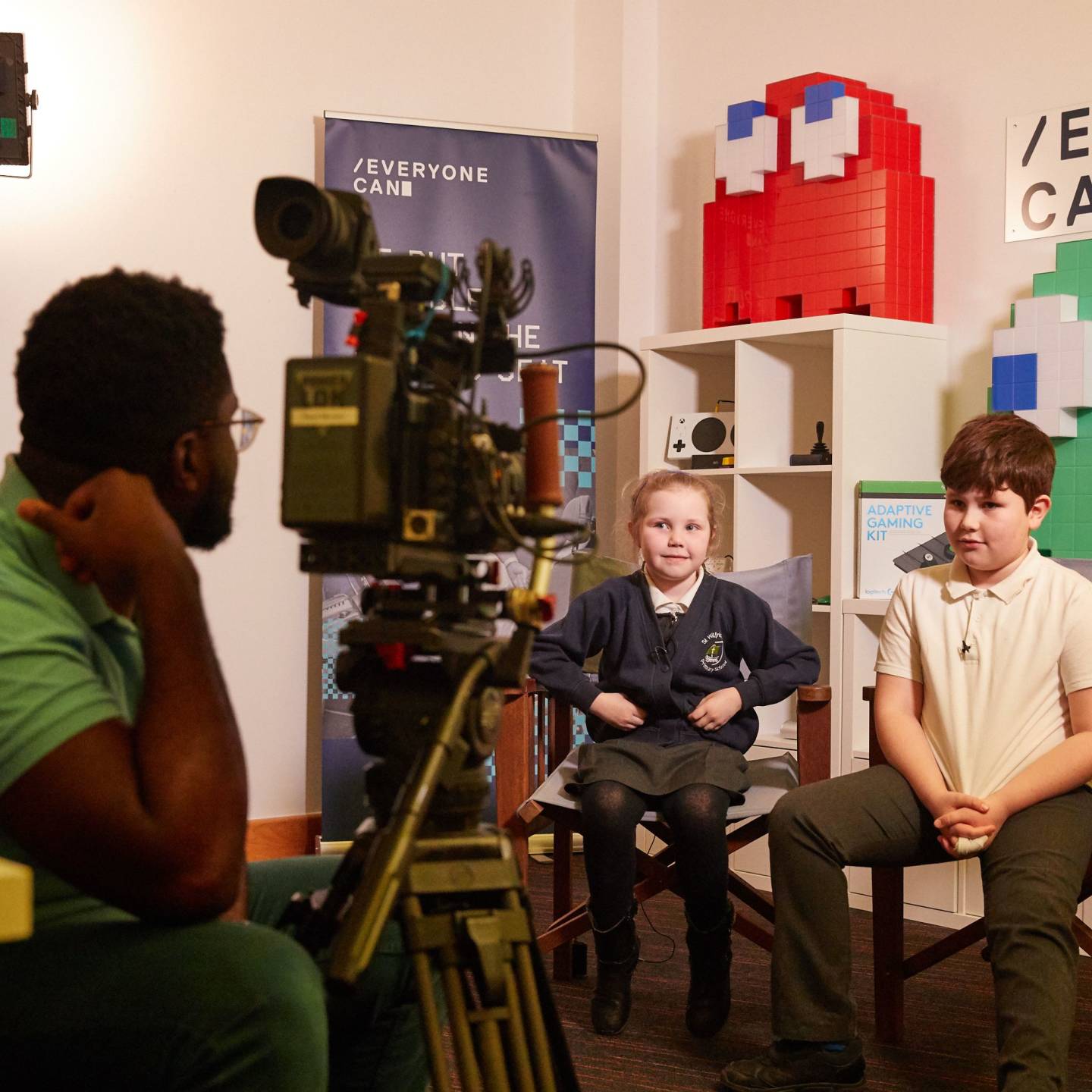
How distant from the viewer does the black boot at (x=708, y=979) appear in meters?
2.55

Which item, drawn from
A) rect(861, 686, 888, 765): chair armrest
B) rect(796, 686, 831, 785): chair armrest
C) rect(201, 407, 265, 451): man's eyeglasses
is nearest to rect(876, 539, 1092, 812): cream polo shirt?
rect(861, 686, 888, 765): chair armrest

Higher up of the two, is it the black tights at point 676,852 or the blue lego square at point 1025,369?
the blue lego square at point 1025,369

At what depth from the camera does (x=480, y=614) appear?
1329mm

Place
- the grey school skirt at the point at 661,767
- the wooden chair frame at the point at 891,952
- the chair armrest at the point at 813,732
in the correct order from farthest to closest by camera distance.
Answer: the chair armrest at the point at 813,732, the grey school skirt at the point at 661,767, the wooden chair frame at the point at 891,952

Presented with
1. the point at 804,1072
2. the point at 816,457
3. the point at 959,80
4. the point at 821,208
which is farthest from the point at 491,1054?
the point at 959,80

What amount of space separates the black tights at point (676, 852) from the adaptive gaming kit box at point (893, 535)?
1132 mm

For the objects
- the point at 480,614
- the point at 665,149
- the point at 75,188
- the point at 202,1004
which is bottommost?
the point at 202,1004

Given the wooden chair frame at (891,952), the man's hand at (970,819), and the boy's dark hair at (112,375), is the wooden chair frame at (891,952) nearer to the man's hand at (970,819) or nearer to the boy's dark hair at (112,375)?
the man's hand at (970,819)

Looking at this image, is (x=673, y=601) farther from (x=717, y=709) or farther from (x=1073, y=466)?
(x=1073, y=466)

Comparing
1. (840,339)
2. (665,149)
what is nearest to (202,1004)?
(840,339)

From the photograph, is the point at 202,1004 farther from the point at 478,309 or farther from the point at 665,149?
the point at 665,149

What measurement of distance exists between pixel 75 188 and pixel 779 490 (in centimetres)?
217

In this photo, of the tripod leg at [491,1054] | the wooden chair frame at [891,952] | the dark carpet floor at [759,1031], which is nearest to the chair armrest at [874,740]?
the wooden chair frame at [891,952]

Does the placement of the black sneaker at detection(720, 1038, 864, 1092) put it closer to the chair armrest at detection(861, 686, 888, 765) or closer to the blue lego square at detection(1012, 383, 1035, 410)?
the chair armrest at detection(861, 686, 888, 765)
